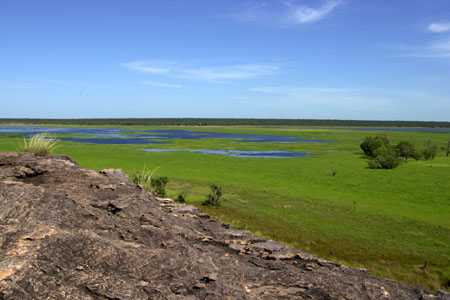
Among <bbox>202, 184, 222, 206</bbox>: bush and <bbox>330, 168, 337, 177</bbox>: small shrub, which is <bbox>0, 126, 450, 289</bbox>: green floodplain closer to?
<bbox>330, 168, 337, 177</bbox>: small shrub

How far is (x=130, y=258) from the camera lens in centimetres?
839

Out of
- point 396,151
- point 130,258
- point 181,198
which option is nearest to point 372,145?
point 396,151

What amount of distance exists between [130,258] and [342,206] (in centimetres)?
2123

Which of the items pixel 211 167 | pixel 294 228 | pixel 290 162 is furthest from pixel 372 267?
pixel 290 162

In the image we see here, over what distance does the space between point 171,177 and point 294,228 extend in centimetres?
1788

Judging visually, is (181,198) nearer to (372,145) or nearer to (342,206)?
(342,206)

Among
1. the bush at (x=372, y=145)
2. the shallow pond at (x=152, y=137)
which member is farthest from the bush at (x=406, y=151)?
the shallow pond at (x=152, y=137)

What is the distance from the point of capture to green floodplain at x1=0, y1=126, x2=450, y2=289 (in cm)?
1845

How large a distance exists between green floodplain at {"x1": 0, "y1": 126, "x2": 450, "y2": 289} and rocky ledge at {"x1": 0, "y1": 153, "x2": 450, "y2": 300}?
309 inches

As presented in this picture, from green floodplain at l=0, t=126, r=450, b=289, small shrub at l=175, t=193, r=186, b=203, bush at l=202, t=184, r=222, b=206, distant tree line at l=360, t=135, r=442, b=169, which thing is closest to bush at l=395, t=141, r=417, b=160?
distant tree line at l=360, t=135, r=442, b=169

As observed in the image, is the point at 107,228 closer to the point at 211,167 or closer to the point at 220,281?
the point at 220,281

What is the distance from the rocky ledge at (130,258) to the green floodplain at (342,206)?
7.86m

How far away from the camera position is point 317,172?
42.6 m

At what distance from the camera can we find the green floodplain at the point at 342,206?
18453 millimetres
